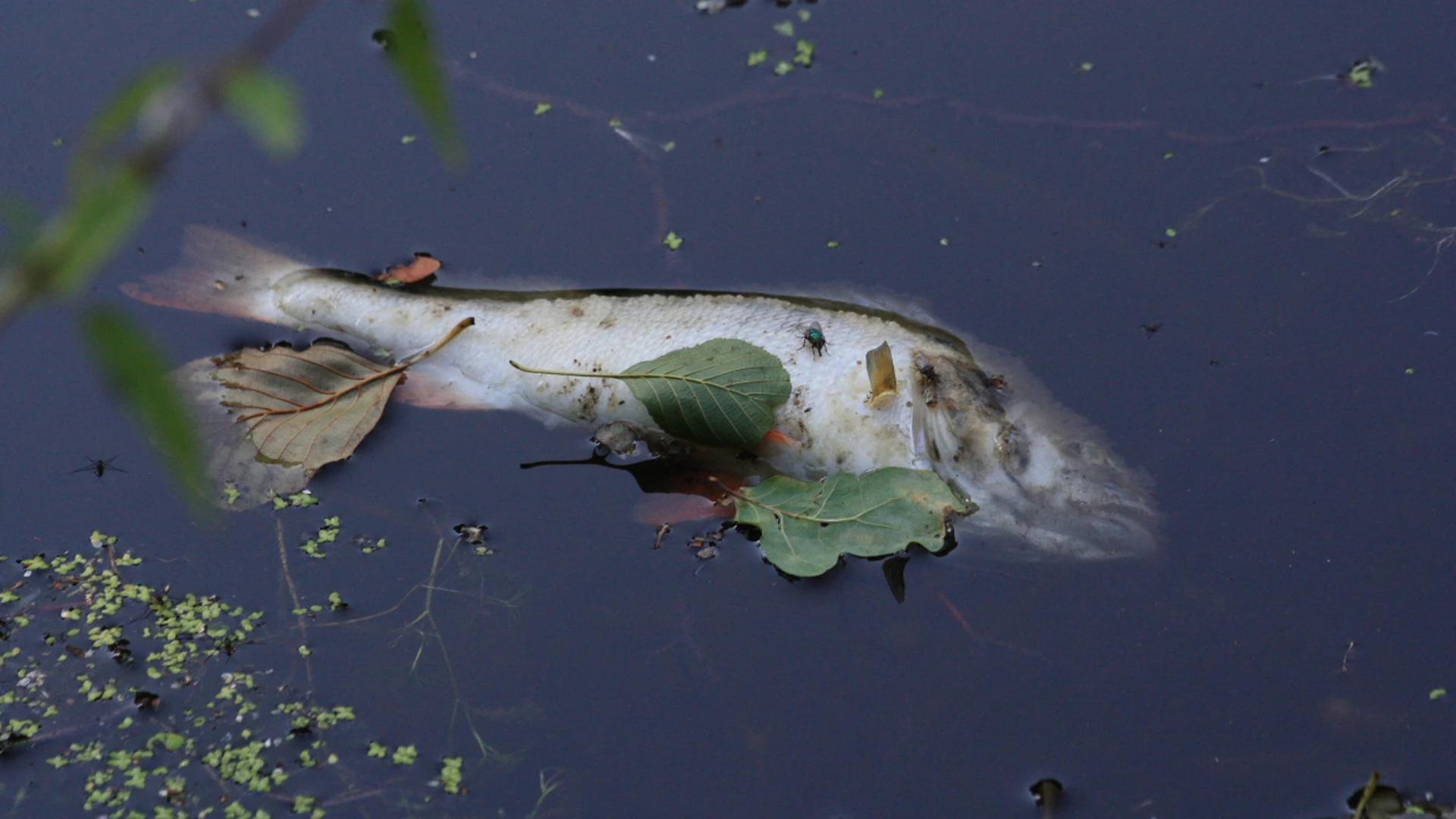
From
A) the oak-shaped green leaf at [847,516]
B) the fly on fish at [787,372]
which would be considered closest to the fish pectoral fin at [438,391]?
the fly on fish at [787,372]

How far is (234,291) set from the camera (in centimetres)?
429

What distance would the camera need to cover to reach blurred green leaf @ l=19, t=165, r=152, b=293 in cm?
53

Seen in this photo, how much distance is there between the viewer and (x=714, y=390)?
370 cm

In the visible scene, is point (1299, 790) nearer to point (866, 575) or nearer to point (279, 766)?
point (866, 575)

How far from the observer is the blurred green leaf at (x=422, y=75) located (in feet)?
1.90

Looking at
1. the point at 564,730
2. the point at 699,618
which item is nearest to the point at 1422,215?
the point at 699,618

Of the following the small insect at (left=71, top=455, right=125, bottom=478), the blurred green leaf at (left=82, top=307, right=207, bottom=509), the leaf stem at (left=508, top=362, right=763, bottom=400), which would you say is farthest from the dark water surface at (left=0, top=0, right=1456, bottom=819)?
the blurred green leaf at (left=82, top=307, right=207, bottom=509)

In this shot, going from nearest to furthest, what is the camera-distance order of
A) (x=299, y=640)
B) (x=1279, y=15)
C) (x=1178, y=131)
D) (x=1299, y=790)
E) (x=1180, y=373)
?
(x=1299, y=790)
(x=299, y=640)
(x=1180, y=373)
(x=1178, y=131)
(x=1279, y=15)

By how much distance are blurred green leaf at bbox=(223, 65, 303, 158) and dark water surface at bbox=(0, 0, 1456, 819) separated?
2.72 meters

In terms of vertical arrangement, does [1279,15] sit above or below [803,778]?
above

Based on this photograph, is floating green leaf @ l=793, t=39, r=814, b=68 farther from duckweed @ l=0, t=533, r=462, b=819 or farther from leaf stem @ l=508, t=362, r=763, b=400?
duckweed @ l=0, t=533, r=462, b=819

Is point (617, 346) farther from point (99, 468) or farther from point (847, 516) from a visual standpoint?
point (99, 468)

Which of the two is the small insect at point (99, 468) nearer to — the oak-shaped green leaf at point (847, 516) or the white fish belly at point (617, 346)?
the white fish belly at point (617, 346)

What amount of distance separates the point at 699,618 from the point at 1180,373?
1864 millimetres
